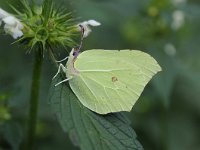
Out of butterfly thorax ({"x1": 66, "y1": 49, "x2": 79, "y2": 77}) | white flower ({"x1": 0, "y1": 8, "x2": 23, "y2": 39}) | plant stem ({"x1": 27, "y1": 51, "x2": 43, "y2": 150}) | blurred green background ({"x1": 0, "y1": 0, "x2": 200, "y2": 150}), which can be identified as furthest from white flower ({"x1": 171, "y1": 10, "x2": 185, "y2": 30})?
white flower ({"x1": 0, "y1": 8, "x2": 23, "y2": 39})

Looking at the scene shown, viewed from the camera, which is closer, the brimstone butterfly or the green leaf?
the green leaf

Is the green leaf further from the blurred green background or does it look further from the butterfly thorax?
the blurred green background

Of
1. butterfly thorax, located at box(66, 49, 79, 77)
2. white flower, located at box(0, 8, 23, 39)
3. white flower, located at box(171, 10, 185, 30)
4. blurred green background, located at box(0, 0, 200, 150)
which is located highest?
white flower, located at box(0, 8, 23, 39)

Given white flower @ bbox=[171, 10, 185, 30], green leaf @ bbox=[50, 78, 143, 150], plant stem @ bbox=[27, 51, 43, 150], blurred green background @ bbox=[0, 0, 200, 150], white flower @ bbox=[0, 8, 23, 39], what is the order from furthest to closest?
1. white flower @ bbox=[171, 10, 185, 30]
2. blurred green background @ bbox=[0, 0, 200, 150]
3. plant stem @ bbox=[27, 51, 43, 150]
4. white flower @ bbox=[0, 8, 23, 39]
5. green leaf @ bbox=[50, 78, 143, 150]

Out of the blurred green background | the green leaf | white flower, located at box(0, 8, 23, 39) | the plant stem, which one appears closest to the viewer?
the green leaf

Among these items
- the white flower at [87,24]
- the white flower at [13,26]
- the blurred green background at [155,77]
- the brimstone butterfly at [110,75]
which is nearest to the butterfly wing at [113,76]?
the brimstone butterfly at [110,75]

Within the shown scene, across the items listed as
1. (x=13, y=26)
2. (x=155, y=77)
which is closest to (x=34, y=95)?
(x=13, y=26)

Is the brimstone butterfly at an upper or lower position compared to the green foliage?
lower
